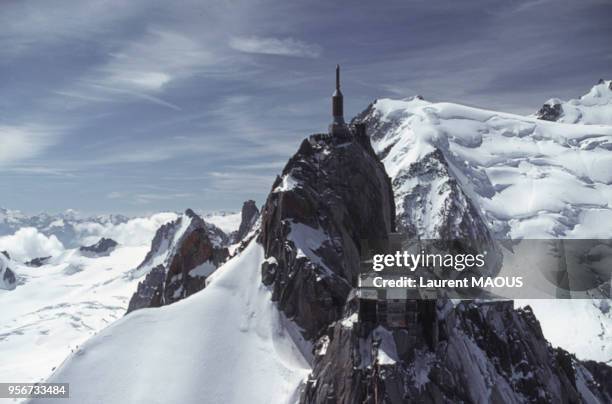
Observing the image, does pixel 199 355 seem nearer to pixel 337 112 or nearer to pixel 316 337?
pixel 316 337

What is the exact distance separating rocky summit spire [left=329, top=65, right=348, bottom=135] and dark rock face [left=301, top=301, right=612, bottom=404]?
184 feet

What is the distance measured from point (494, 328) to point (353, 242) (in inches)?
1495

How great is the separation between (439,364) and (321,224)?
54.8m

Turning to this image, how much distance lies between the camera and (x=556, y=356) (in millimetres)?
138625

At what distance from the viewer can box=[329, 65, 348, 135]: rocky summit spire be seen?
15412 cm

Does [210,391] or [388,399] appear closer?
[388,399]

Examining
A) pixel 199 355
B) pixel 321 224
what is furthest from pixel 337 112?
pixel 199 355

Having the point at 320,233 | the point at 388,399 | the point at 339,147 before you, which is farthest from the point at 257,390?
the point at 339,147

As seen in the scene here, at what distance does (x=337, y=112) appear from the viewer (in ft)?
509

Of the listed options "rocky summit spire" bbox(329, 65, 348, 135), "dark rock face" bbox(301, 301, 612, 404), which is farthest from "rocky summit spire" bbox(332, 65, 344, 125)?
"dark rock face" bbox(301, 301, 612, 404)

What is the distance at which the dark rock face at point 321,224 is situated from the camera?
125938 mm

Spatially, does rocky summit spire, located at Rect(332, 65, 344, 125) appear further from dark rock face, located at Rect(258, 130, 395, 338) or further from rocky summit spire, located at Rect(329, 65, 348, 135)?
dark rock face, located at Rect(258, 130, 395, 338)

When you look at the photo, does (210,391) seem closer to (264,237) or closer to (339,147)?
(264,237)

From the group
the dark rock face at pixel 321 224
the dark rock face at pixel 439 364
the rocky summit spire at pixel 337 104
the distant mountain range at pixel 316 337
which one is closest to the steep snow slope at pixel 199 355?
the distant mountain range at pixel 316 337
